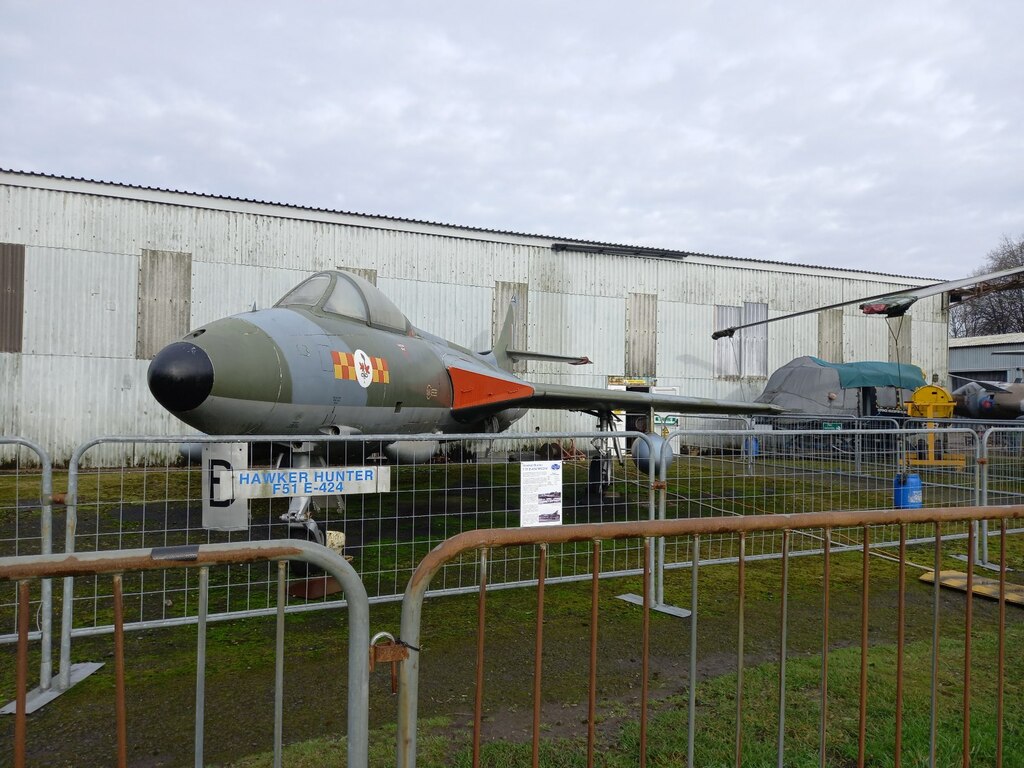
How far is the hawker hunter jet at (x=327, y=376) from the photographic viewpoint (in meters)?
5.11

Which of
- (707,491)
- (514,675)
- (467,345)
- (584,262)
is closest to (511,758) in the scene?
(514,675)

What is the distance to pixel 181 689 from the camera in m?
3.86

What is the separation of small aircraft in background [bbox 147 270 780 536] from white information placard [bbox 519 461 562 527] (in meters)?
1.39

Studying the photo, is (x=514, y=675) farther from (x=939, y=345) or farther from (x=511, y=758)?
(x=939, y=345)

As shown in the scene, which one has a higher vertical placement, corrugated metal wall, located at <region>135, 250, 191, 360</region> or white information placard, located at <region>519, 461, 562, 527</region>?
corrugated metal wall, located at <region>135, 250, 191, 360</region>

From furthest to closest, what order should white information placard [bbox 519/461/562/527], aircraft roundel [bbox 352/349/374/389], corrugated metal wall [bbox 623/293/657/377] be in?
corrugated metal wall [bbox 623/293/657/377] → aircraft roundel [bbox 352/349/374/389] → white information placard [bbox 519/461/562/527]

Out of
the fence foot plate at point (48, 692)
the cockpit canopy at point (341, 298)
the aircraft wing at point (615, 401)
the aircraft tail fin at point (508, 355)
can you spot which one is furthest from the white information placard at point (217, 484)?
the aircraft tail fin at point (508, 355)

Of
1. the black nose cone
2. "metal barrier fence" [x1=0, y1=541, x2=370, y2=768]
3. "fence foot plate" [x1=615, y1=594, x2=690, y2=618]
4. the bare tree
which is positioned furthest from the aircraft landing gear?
the bare tree

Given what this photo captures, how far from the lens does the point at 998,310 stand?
55938 millimetres

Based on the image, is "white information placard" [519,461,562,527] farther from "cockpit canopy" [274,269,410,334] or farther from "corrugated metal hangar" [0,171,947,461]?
"corrugated metal hangar" [0,171,947,461]

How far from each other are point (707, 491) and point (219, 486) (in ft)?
28.5

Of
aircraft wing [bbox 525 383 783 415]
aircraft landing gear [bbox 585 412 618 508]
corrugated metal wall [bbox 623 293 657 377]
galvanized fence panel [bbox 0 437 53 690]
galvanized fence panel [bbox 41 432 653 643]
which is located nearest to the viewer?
galvanized fence panel [bbox 0 437 53 690]

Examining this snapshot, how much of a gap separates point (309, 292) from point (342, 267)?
1023 cm

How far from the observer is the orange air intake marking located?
891 cm
